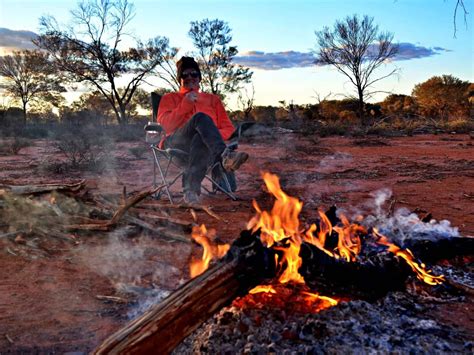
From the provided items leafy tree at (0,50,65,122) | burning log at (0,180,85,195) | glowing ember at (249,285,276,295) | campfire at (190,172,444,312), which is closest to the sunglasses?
burning log at (0,180,85,195)

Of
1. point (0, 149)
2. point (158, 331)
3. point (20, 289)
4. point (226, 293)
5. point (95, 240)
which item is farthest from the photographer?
point (0, 149)

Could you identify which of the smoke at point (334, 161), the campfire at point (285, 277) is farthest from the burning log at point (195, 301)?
the smoke at point (334, 161)

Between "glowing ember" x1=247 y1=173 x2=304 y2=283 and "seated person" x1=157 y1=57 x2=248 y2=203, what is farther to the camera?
"seated person" x1=157 y1=57 x2=248 y2=203

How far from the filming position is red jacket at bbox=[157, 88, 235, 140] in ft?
17.2

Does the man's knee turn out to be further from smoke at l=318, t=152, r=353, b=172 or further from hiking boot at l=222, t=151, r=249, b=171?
smoke at l=318, t=152, r=353, b=172

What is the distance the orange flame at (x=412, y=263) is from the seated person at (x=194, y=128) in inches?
96.7

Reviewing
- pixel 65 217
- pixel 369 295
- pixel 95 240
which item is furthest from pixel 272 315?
A: pixel 65 217

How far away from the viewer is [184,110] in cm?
524

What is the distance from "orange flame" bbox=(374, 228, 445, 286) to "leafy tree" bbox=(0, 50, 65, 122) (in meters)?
31.8

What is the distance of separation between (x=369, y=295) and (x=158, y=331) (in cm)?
115

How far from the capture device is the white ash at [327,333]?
1697mm

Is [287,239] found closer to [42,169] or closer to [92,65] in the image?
[42,169]

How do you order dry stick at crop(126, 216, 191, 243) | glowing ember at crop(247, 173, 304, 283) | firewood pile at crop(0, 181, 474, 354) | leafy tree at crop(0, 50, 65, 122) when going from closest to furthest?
firewood pile at crop(0, 181, 474, 354), glowing ember at crop(247, 173, 304, 283), dry stick at crop(126, 216, 191, 243), leafy tree at crop(0, 50, 65, 122)

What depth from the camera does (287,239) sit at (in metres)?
1.99
